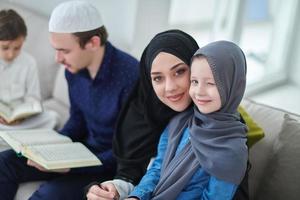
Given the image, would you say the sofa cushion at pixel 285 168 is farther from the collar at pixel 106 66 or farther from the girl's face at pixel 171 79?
the collar at pixel 106 66

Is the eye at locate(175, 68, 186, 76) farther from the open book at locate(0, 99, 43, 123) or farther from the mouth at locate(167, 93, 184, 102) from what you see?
the open book at locate(0, 99, 43, 123)

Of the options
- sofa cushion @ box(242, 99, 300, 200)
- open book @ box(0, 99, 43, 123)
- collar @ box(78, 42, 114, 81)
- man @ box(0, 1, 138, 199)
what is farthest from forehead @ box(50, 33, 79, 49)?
sofa cushion @ box(242, 99, 300, 200)

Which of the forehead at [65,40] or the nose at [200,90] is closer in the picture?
the nose at [200,90]

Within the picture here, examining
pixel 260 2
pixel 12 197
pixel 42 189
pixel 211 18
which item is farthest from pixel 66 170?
pixel 260 2

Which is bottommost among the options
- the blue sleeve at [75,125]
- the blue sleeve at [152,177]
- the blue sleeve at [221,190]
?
the blue sleeve at [75,125]

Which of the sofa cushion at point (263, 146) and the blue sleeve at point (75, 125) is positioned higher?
the sofa cushion at point (263, 146)

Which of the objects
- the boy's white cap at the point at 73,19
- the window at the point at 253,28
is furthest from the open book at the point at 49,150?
the window at the point at 253,28

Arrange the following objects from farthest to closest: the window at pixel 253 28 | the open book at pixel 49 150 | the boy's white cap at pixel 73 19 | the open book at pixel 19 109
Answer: the window at pixel 253 28
the open book at pixel 19 109
the boy's white cap at pixel 73 19
the open book at pixel 49 150

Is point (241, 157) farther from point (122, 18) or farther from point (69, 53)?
point (122, 18)

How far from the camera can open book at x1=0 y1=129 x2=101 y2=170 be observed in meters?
1.51

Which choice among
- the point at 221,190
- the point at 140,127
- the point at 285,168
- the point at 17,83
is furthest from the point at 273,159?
the point at 17,83

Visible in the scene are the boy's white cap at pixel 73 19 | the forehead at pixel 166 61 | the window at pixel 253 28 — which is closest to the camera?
the forehead at pixel 166 61

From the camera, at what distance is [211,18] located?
2703mm

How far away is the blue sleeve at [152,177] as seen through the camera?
4.56 feet
